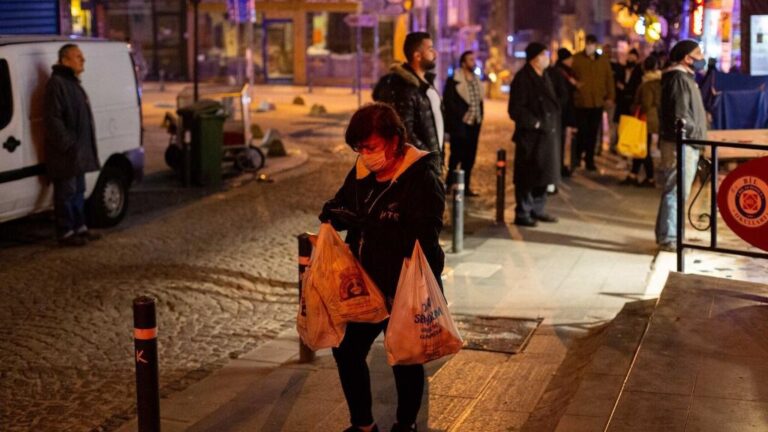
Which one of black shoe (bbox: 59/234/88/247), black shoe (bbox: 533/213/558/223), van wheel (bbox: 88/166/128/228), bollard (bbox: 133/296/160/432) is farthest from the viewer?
→ black shoe (bbox: 533/213/558/223)

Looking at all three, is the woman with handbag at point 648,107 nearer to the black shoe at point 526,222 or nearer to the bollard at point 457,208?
the black shoe at point 526,222

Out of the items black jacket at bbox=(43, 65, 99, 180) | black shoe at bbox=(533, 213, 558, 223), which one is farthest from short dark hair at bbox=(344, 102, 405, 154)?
black shoe at bbox=(533, 213, 558, 223)

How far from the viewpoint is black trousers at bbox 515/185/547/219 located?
12.5 m

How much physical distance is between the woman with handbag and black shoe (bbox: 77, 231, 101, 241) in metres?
6.95

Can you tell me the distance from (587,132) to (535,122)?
5900 mm

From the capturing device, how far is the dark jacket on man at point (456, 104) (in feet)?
48.1

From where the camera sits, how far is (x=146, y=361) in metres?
5.26

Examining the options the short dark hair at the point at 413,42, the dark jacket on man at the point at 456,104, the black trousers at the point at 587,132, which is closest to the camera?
the short dark hair at the point at 413,42

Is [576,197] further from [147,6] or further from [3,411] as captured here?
[147,6]

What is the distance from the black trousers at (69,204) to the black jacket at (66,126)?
132 millimetres

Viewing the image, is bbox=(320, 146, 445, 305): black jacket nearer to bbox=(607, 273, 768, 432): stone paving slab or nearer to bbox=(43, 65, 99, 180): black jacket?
bbox=(607, 273, 768, 432): stone paving slab

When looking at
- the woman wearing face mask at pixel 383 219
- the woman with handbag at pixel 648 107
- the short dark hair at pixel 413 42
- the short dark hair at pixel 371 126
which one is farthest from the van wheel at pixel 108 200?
the short dark hair at pixel 371 126

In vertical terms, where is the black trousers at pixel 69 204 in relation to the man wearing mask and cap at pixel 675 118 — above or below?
below

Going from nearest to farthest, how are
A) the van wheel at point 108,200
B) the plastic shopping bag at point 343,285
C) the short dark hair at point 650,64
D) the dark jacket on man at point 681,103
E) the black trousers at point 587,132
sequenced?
the plastic shopping bag at point 343,285
the dark jacket on man at point 681,103
the van wheel at point 108,200
the short dark hair at point 650,64
the black trousers at point 587,132
